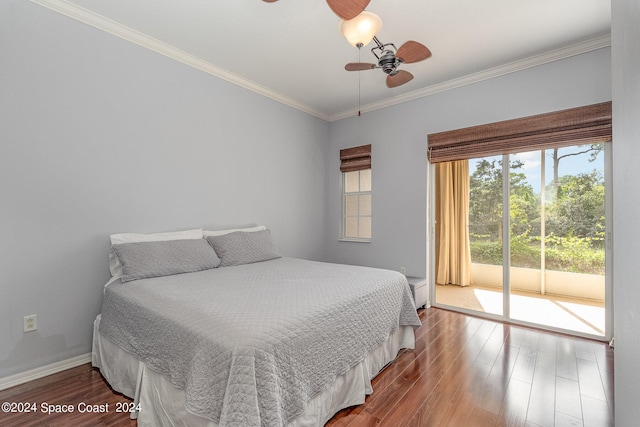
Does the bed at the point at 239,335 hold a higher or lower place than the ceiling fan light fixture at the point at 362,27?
lower

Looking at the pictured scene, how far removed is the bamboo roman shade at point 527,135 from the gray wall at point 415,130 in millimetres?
93

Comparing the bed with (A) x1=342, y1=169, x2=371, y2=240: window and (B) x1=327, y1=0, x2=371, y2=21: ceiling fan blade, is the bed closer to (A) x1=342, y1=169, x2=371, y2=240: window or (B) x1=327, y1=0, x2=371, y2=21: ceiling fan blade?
(B) x1=327, y1=0, x2=371, y2=21: ceiling fan blade

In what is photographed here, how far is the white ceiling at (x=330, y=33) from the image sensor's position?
2227 mm

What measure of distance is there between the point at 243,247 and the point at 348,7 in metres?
2.26

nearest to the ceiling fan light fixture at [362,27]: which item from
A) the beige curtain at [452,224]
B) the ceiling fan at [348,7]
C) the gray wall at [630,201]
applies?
the ceiling fan at [348,7]

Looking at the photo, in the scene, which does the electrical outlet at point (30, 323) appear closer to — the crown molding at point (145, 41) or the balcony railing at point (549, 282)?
the crown molding at point (145, 41)

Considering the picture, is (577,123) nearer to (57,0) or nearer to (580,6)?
(580,6)

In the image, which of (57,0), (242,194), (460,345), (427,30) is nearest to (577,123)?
(427,30)

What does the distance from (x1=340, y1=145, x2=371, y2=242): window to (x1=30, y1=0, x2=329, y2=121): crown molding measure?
1375 mm

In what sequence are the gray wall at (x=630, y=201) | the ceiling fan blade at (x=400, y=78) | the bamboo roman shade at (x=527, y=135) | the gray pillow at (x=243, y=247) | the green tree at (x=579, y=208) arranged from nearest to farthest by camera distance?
1. the gray wall at (x=630, y=201)
2. the ceiling fan blade at (x=400, y=78)
3. the bamboo roman shade at (x=527, y=135)
4. the green tree at (x=579, y=208)
5. the gray pillow at (x=243, y=247)

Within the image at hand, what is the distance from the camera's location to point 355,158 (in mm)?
4406

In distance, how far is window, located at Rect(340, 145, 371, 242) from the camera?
4352 millimetres

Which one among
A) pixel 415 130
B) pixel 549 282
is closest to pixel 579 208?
pixel 549 282

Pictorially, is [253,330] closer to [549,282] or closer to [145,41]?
[145,41]
